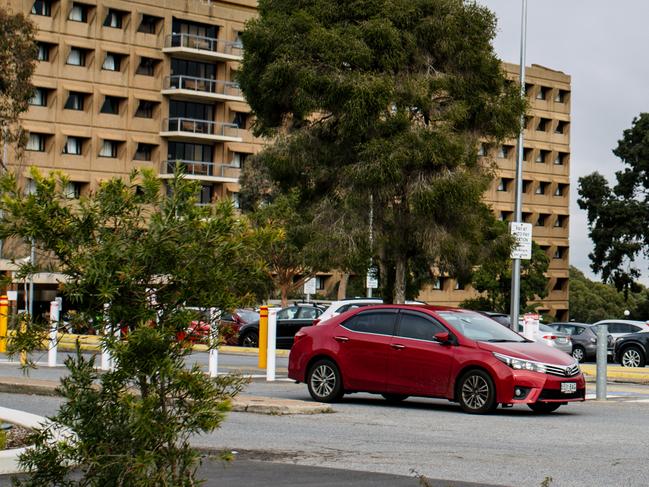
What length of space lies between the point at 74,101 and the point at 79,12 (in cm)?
510

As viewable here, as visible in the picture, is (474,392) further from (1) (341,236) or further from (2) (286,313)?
(2) (286,313)

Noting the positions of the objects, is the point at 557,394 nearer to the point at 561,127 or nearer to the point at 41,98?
the point at 41,98

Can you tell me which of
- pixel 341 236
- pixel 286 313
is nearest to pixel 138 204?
pixel 341 236

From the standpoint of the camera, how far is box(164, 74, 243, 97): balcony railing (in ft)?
261

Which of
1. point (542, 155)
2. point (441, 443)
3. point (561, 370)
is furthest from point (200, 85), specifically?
point (441, 443)

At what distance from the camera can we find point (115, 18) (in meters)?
77.4

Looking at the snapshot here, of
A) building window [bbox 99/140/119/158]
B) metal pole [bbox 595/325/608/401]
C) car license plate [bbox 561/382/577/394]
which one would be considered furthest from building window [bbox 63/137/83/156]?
car license plate [bbox 561/382/577/394]

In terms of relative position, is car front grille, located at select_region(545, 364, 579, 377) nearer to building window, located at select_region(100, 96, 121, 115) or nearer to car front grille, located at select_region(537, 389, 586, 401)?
car front grille, located at select_region(537, 389, 586, 401)

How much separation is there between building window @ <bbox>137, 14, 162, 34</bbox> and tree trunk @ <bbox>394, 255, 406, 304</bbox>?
46.2 meters

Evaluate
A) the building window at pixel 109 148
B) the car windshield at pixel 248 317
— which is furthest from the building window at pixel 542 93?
the car windshield at pixel 248 317

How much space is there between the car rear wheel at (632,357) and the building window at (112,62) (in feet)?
149

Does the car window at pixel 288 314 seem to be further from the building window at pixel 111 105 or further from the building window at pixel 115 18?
the building window at pixel 115 18

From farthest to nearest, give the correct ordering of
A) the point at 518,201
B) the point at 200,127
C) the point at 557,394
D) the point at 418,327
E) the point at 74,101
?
1. the point at 200,127
2. the point at 74,101
3. the point at 518,201
4. the point at 418,327
5. the point at 557,394

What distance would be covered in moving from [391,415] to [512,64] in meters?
85.2
